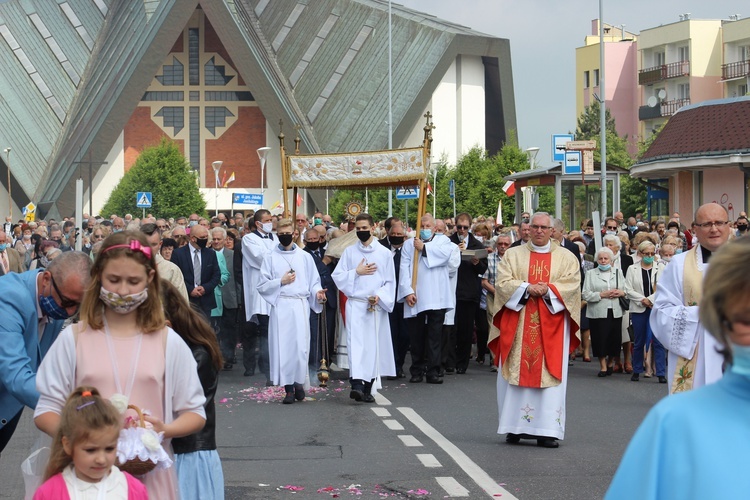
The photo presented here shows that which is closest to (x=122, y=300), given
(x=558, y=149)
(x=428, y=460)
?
(x=428, y=460)

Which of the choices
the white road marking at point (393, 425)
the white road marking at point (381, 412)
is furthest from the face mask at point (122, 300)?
the white road marking at point (381, 412)

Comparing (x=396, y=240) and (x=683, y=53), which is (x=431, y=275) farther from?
(x=683, y=53)

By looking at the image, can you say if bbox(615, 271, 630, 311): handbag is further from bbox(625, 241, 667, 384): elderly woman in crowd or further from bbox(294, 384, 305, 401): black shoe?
bbox(294, 384, 305, 401): black shoe

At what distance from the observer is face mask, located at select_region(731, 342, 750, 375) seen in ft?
8.11

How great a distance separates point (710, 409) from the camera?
2525 millimetres

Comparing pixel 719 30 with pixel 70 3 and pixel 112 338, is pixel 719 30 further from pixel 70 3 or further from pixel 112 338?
pixel 112 338

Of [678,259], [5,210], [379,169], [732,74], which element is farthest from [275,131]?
[678,259]

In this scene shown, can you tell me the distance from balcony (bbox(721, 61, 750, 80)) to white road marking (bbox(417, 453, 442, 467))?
6676 cm

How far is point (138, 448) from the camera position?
4.30 m

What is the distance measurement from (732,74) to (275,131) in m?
26.0

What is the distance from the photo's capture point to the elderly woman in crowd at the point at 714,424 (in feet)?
8.14

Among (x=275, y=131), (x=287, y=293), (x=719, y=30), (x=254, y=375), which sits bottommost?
(x=254, y=375)

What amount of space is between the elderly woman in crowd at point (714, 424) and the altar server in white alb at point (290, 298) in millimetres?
11456

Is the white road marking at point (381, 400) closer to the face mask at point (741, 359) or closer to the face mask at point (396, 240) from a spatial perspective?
the face mask at point (396, 240)
